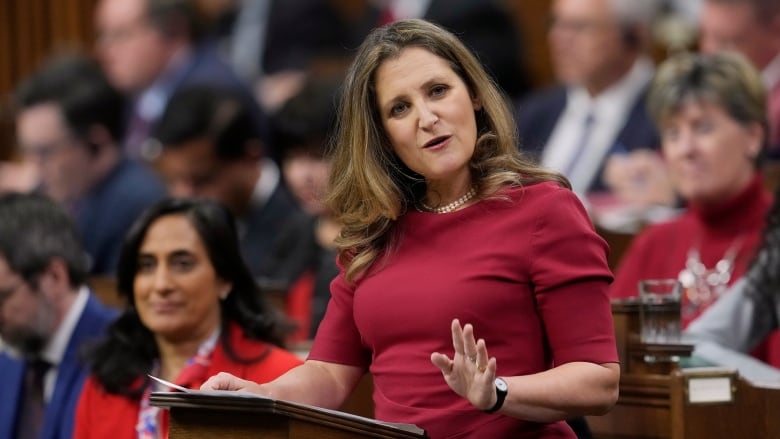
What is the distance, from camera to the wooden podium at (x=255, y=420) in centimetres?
225

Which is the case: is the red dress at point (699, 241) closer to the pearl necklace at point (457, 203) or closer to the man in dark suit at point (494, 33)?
the pearl necklace at point (457, 203)

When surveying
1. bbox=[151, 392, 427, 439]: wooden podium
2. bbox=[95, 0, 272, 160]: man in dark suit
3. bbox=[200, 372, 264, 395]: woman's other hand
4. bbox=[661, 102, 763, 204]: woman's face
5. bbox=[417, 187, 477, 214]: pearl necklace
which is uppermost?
bbox=[95, 0, 272, 160]: man in dark suit

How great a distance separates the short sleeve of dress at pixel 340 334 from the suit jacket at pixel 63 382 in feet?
3.88

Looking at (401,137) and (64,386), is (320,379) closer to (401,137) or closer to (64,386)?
(401,137)

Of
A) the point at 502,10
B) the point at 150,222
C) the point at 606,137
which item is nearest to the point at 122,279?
the point at 150,222

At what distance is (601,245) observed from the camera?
244 cm

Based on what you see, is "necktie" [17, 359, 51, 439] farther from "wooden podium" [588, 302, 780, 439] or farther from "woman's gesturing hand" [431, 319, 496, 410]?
"woman's gesturing hand" [431, 319, 496, 410]

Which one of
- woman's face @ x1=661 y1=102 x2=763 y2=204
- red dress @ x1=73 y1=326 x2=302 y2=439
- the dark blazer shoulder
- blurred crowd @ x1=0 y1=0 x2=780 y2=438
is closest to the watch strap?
red dress @ x1=73 y1=326 x2=302 y2=439

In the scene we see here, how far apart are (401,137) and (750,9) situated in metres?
2.93

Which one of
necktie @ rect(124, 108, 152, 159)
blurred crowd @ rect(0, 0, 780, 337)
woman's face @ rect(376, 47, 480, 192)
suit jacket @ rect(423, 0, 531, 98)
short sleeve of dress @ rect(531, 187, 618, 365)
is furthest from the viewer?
necktie @ rect(124, 108, 152, 159)

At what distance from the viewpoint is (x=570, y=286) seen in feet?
7.80

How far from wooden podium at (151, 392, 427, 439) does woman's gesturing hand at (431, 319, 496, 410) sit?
0.18 meters

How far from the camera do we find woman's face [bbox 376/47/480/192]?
250 cm

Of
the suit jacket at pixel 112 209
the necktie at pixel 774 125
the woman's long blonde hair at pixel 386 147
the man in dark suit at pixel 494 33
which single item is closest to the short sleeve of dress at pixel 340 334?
the woman's long blonde hair at pixel 386 147
